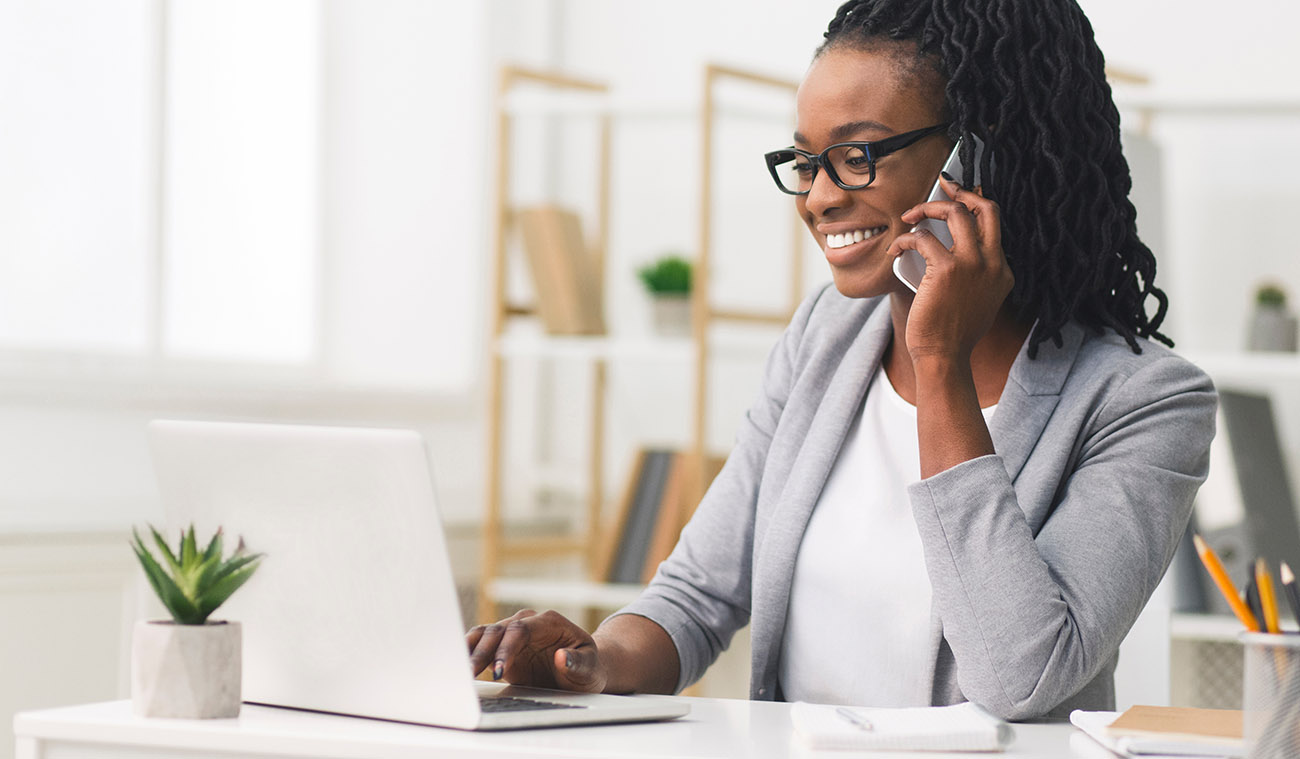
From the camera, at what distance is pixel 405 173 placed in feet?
11.2

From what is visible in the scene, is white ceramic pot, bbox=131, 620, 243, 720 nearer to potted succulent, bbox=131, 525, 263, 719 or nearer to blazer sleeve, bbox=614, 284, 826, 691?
potted succulent, bbox=131, 525, 263, 719

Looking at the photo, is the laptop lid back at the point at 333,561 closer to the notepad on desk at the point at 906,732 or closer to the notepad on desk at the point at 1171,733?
the notepad on desk at the point at 906,732

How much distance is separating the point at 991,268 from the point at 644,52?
229 cm

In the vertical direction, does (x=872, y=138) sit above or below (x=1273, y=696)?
above

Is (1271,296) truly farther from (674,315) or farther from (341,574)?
(341,574)

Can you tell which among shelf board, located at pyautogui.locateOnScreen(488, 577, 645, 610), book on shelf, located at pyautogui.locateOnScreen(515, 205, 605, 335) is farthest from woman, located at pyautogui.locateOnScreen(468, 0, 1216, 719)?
book on shelf, located at pyautogui.locateOnScreen(515, 205, 605, 335)

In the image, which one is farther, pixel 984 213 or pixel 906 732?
pixel 984 213

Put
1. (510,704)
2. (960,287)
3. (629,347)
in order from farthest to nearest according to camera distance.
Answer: (629,347) → (960,287) → (510,704)

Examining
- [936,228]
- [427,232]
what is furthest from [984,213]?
[427,232]

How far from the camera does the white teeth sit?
1.47 metres

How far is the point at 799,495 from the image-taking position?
1.52m

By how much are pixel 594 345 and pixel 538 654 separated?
1.76m

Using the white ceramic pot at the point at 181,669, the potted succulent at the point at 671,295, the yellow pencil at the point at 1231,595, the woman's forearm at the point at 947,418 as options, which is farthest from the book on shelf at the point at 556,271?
the yellow pencil at the point at 1231,595

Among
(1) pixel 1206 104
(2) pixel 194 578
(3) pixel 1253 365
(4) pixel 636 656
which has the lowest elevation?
(4) pixel 636 656
